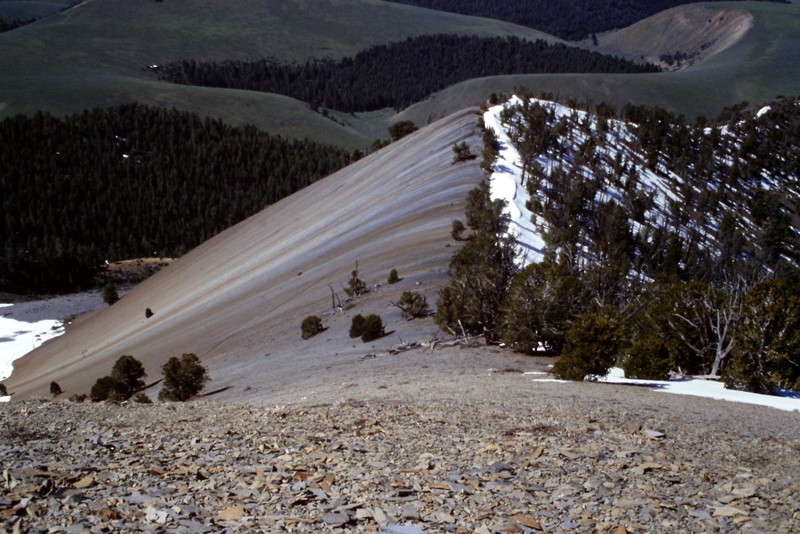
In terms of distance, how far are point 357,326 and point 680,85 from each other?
120178mm

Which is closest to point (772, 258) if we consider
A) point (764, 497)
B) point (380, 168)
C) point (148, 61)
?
point (380, 168)

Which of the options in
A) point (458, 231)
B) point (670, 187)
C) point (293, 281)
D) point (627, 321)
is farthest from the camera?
point (670, 187)

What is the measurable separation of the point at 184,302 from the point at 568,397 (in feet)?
96.2

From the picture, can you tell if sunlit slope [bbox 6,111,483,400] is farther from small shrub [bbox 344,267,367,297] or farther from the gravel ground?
the gravel ground

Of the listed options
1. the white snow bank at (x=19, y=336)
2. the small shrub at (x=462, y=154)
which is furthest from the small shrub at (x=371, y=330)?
the white snow bank at (x=19, y=336)

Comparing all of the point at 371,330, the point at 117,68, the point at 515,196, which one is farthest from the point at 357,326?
the point at 117,68

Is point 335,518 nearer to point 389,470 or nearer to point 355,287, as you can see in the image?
point 389,470

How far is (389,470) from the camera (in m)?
Result: 6.69

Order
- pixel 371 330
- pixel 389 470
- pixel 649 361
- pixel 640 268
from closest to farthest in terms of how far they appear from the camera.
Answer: pixel 389 470, pixel 649 361, pixel 371 330, pixel 640 268

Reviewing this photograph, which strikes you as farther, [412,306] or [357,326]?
[412,306]

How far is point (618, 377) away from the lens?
1516 centimetres

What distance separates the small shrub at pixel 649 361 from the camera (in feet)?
47.4

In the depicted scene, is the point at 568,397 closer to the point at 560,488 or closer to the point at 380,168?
the point at 560,488

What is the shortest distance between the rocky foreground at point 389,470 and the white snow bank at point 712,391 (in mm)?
2955
